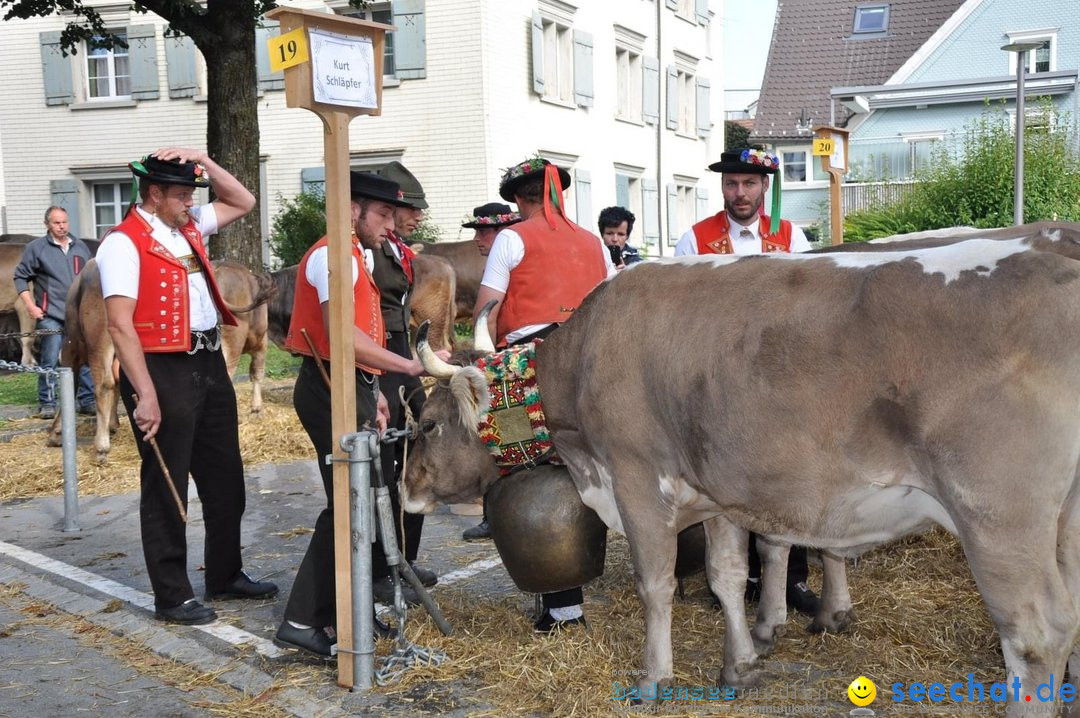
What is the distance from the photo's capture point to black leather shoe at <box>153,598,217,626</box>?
18.2 ft

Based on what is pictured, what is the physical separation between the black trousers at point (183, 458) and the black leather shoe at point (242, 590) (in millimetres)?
251

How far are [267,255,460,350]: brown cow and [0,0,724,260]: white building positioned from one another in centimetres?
988

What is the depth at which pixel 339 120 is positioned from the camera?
4.55 metres

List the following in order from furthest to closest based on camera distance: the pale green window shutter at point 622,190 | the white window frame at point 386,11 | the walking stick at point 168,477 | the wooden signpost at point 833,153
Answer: the pale green window shutter at point 622,190 < the white window frame at point 386,11 < the wooden signpost at point 833,153 < the walking stick at point 168,477

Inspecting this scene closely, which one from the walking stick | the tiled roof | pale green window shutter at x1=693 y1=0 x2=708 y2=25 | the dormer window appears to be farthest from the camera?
the dormer window

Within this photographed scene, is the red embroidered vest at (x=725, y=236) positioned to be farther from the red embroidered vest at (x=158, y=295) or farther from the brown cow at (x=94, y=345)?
the brown cow at (x=94, y=345)

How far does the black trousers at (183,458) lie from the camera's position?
17.9ft

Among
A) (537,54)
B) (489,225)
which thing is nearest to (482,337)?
(489,225)

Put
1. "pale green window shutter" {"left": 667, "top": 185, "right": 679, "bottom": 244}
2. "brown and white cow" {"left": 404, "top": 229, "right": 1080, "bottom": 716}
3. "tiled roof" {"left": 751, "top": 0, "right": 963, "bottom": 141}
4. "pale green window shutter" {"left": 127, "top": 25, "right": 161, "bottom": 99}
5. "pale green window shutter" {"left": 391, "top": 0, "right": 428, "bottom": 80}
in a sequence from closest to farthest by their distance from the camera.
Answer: "brown and white cow" {"left": 404, "top": 229, "right": 1080, "bottom": 716}
"pale green window shutter" {"left": 391, "top": 0, "right": 428, "bottom": 80}
"pale green window shutter" {"left": 127, "top": 25, "right": 161, "bottom": 99}
"pale green window shutter" {"left": 667, "top": 185, "right": 679, "bottom": 244}
"tiled roof" {"left": 751, "top": 0, "right": 963, "bottom": 141}

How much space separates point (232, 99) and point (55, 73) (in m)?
12.6

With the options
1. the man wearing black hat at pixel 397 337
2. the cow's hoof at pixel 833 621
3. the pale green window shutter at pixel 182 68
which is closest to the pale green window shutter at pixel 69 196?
the pale green window shutter at pixel 182 68

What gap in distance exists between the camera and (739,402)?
13.2 feet

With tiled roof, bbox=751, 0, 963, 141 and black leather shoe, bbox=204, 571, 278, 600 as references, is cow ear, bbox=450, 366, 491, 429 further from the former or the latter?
tiled roof, bbox=751, 0, 963, 141

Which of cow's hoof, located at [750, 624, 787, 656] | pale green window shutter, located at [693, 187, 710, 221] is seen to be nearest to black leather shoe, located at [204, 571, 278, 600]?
cow's hoof, located at [750, 624, 787, 656]
